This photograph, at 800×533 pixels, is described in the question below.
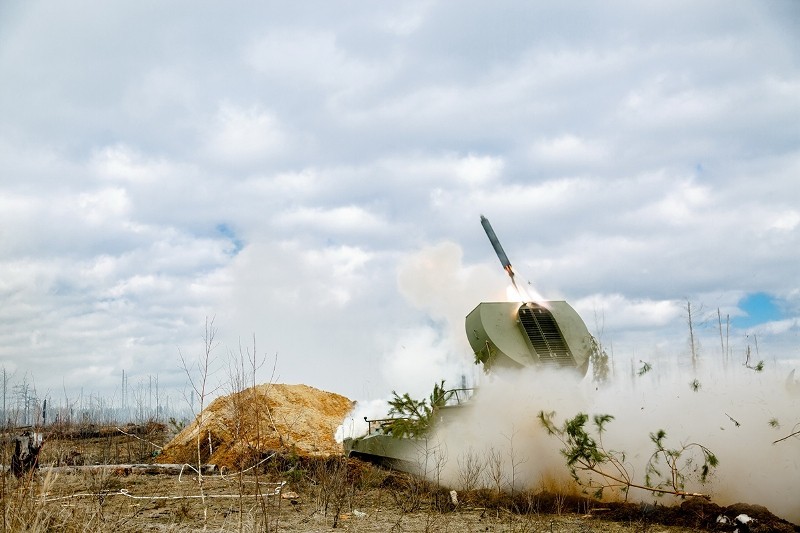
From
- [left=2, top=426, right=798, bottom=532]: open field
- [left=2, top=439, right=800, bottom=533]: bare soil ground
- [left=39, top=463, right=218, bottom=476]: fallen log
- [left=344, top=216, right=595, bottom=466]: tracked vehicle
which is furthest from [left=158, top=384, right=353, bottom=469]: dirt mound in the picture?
[left=344, top=216, right=595, bottom=466]: tracked vehicle

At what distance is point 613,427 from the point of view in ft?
37.6

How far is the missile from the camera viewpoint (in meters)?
16.4

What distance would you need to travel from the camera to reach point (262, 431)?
19.5 meters

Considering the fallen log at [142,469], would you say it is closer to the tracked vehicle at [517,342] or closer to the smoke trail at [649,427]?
the tracked vehicle at [517,342]

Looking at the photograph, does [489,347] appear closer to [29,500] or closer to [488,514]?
[488,514]

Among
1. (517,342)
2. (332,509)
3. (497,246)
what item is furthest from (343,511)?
(497,246)

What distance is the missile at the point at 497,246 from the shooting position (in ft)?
53.7

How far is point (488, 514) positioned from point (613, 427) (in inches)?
99.2

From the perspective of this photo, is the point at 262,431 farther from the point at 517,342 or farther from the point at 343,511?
the point at 517,342

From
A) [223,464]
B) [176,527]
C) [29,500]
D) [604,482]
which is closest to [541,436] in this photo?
[604,482]

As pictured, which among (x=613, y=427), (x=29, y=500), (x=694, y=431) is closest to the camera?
(x=29, y=500)

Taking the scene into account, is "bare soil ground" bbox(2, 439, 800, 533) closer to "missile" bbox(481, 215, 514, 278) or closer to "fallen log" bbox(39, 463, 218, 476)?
"fallen log" bbox(39, 463, 218, 476)

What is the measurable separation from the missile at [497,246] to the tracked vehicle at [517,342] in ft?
4.88

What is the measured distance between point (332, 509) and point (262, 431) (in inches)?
317
